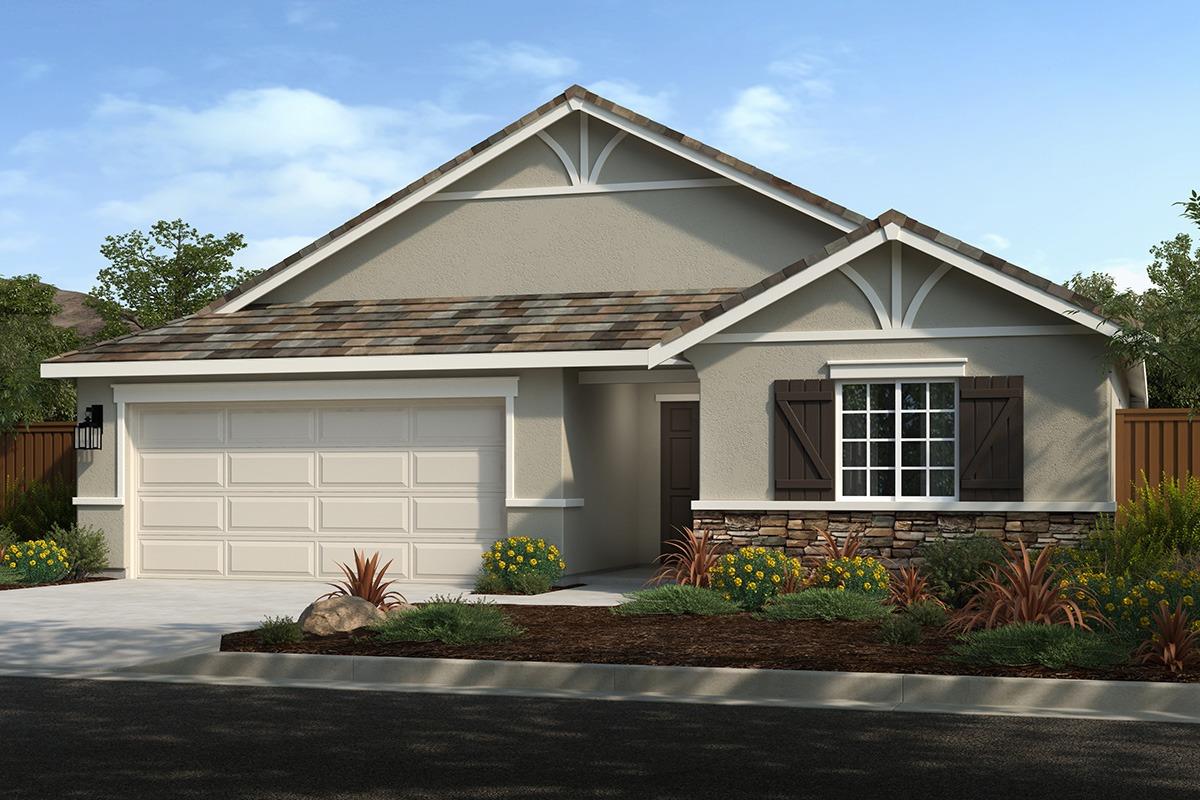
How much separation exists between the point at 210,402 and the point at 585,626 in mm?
8305

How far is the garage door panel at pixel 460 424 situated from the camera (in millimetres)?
18875

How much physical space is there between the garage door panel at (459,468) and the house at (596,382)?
3 cm

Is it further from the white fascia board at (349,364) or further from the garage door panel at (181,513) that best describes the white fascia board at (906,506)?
the garage door panel at (181,513)

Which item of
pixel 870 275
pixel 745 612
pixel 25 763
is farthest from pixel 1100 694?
pixel 870 275

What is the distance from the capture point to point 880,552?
54.1 feet

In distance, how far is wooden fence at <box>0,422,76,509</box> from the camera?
21125mm

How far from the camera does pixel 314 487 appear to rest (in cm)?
1944

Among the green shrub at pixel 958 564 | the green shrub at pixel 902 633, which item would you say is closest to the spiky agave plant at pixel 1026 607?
the green shrub at pixel 902 633

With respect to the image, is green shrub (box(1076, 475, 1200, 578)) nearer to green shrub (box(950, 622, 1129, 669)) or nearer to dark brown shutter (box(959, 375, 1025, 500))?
dark brown shutter (box(959, 375, 1025, 500))

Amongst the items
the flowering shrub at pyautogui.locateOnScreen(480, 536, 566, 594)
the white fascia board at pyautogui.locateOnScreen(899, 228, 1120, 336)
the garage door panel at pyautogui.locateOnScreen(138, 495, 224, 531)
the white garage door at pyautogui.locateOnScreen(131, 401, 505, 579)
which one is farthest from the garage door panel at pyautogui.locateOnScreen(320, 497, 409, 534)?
the white fascia board at pyautogui.locateOnScreen(899, 228, 1120, 336)

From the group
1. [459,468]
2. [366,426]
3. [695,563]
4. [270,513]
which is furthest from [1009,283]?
[270,513]

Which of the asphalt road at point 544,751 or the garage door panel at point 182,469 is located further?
the garage door panel at point 182,469

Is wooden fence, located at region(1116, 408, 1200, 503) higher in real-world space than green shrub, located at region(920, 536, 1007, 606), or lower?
higher

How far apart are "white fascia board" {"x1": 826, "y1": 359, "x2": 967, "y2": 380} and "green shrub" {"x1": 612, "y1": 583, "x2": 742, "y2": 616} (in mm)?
3449
